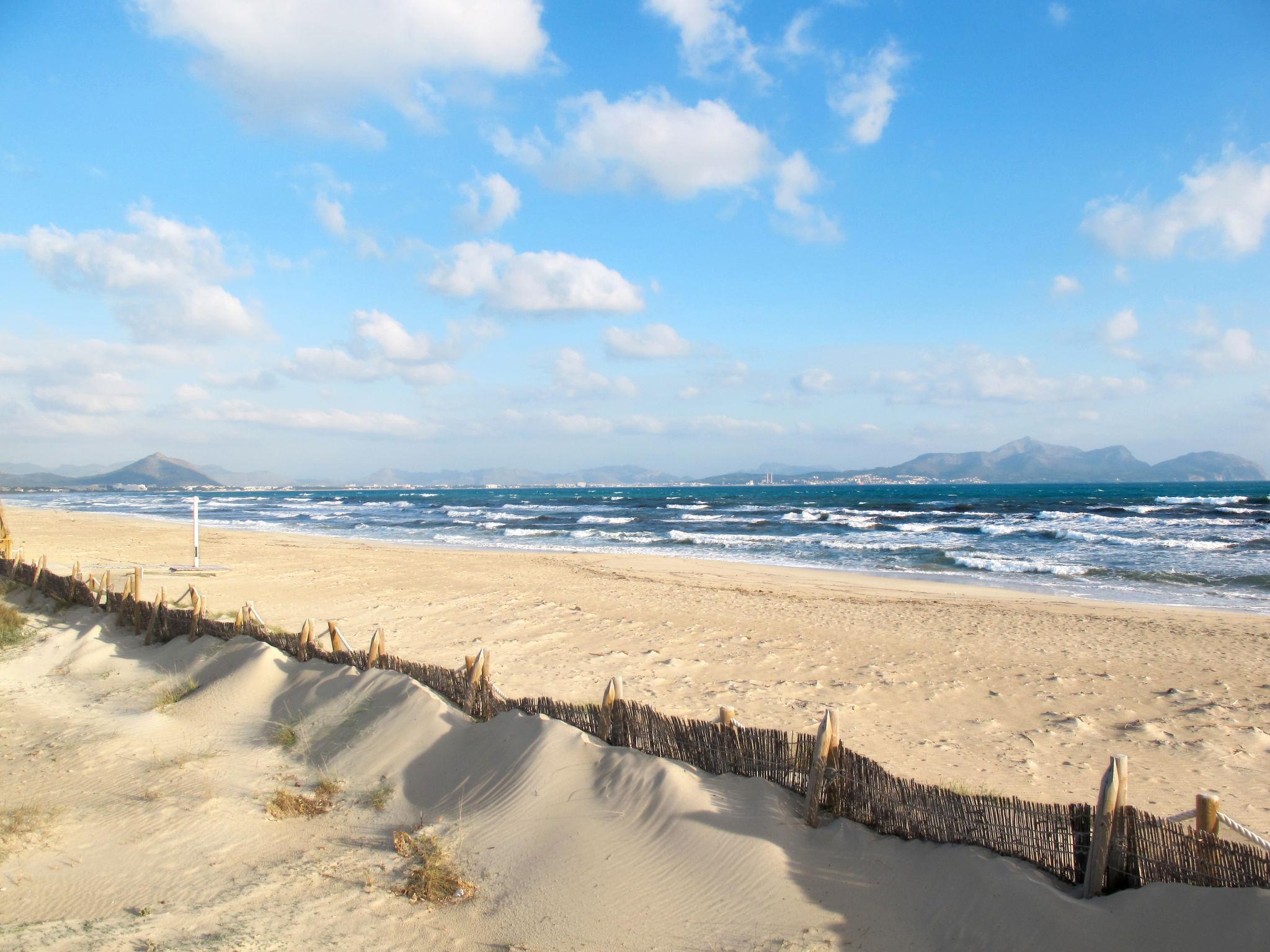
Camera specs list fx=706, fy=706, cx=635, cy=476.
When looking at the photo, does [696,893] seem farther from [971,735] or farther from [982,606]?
[982,606]

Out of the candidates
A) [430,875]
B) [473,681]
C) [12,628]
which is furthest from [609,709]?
[12,628]

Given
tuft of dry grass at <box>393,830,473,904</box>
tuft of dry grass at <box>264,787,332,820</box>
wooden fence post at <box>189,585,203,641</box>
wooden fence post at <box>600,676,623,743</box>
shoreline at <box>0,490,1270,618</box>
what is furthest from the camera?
shoreline at <box>0,490,1270,618</box>

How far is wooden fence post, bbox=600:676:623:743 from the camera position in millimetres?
5559

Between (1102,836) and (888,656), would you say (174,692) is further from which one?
(888,656)

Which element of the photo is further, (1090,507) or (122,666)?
(1090,507)

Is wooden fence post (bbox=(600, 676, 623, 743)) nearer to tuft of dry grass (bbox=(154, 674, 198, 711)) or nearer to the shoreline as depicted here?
tuft of dry grass (bbox=(154, 674, 198, 711))

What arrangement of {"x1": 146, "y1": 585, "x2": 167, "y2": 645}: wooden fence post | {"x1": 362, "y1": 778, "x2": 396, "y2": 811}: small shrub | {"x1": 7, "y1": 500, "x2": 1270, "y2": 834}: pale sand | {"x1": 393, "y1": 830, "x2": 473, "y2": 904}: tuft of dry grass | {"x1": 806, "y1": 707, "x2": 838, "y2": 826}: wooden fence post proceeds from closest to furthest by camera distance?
{"x1": 393, "y1": 830, "x2": 473, "y2": 904}: tuft of dry grass, {"x1": 806, "y1": 707, "x2": 838, "y2": 826}: wooden fence post, {"x1": 362, "y1": 778, "x2": 396, "y2": 811}: small shrub, {"x1": 7, "y1": 500, "x2": 1270, "y2": 834}: pale sand, {"x1": 146, "y1": 585, "x2": 167, "y2": 645}: wooden fence post

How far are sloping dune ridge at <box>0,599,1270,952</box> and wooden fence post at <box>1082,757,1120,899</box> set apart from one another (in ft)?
0.36

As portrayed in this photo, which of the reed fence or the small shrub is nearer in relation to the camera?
the reed fence

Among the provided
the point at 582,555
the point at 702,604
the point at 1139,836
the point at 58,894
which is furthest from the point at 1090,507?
the point at 58,894

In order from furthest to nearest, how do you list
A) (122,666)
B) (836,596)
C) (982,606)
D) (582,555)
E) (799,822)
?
(582,555) → (836,596) → (982,606) → (122,666) → (799,822)

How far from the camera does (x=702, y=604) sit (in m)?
14.4

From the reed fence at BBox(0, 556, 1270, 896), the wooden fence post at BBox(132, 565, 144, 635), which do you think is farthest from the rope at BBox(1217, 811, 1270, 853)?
the wooden fence post at BBox(132, 565, 144, 635)

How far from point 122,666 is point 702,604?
9.60 metres
